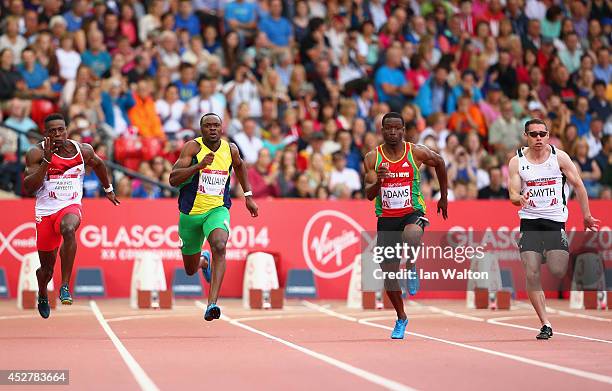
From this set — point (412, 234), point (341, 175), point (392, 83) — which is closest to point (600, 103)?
point (392, 83)

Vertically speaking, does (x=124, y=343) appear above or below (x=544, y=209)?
below

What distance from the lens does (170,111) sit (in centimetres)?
2295

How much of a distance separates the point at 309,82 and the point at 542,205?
11822 millimetres

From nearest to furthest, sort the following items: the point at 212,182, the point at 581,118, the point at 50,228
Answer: the point at 212,182 < the point at 50,228 < the point at 581,118

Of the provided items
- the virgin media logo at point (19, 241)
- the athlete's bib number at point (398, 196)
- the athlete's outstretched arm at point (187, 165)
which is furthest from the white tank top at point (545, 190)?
the virgin media logo at point (19, 241)

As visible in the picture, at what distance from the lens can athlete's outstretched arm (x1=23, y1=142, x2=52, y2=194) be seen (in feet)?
44.9

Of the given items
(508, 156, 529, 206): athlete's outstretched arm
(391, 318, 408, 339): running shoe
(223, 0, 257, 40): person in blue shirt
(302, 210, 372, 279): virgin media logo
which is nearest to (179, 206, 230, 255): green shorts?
(391, 318, 408, 339): running shoe

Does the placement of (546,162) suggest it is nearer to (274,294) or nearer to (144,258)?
(274,294)

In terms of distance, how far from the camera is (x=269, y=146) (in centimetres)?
2336

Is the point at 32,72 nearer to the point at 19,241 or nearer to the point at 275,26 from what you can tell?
the point at 19,241

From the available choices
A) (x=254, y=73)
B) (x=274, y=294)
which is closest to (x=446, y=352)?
(x=274, y=294)

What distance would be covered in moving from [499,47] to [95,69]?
31.2 feet

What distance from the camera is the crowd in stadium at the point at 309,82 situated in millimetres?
22219

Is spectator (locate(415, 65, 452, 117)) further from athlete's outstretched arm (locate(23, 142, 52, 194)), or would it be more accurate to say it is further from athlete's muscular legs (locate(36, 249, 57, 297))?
athlete's outstretched arm (locate(23, 142, 52, 194))
